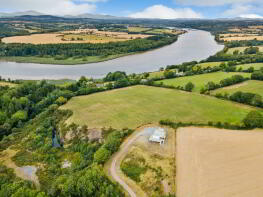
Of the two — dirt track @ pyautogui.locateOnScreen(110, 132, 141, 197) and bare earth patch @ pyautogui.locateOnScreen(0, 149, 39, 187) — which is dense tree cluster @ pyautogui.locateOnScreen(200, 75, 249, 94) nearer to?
dirt track @ pyautogui.locateOnScreen(110, 132, 141, 197)

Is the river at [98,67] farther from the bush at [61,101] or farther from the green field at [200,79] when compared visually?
the bush at [61,101]

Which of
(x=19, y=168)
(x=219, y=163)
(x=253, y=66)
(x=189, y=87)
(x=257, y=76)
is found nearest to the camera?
(x=219, y=163)

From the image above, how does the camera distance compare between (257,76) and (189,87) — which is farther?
(257,76)

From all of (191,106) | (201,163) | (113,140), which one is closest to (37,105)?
(113,140)

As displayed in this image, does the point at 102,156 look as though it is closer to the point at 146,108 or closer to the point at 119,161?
the point at 119,161

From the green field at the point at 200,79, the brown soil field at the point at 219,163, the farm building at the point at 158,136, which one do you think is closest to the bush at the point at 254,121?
the brown soil field at the point at 219,163

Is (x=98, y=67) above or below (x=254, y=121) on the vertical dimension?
above

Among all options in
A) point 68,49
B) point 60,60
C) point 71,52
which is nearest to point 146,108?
point 60,60

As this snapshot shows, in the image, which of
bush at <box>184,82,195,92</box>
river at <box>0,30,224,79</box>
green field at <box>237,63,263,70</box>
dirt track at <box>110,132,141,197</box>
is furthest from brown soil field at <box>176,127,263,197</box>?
river at <box>0,30,224,79</box>
